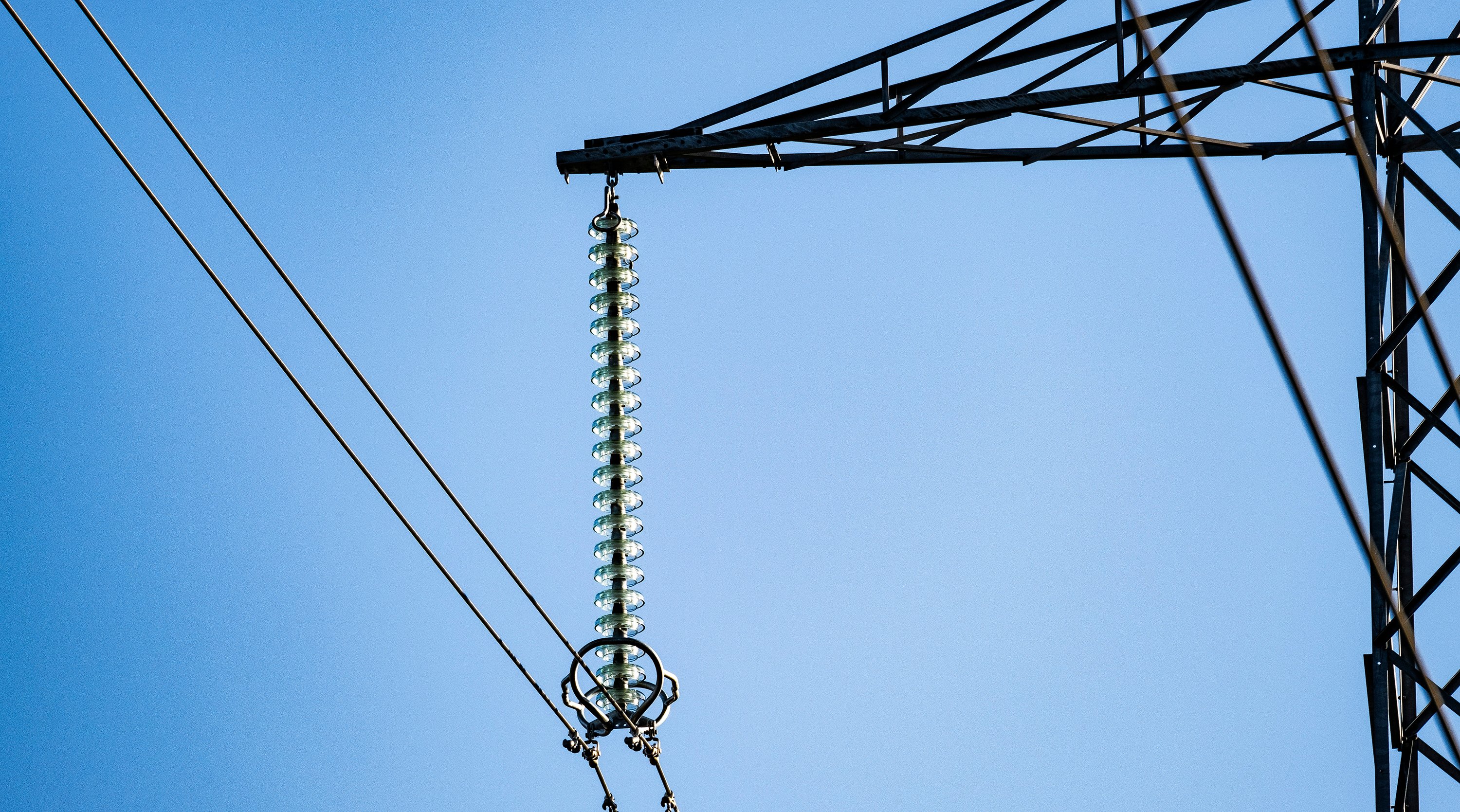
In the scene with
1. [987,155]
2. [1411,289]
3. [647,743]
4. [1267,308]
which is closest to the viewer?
[1267,308]

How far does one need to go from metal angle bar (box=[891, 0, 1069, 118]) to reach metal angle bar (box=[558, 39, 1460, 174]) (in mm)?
215

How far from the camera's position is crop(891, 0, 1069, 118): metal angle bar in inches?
377

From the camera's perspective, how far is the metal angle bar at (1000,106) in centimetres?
916

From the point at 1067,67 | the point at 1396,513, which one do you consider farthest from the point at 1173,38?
the point at 1396,513

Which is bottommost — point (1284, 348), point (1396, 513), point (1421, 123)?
point (1284, 348)

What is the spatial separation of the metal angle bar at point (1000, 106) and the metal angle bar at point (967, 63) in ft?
0.70

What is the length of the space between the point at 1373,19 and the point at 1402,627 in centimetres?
470

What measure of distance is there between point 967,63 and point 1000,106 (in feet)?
1.17

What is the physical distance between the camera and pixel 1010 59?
33.0ft

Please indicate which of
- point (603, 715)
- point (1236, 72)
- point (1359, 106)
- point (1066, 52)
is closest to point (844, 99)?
point (1066, 52)

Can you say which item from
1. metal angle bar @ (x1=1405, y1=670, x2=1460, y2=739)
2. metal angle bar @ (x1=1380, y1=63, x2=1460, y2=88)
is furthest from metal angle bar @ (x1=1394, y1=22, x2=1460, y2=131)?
metal angle bar @ (x1=1405, y1=670, x2=1460, y2=739)

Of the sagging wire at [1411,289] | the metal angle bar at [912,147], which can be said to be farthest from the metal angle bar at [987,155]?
the sagging wire at [1411,289]

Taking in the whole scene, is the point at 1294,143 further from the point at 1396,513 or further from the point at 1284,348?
the point at 1284,348

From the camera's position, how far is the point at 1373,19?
31.4 feet
